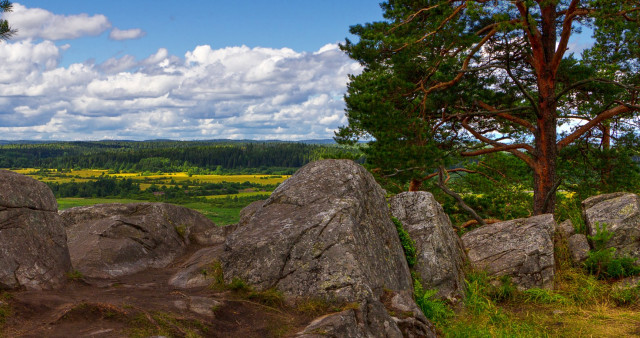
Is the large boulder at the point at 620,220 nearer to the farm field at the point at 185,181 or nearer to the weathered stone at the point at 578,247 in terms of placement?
the weathered stone at the point at 578,247

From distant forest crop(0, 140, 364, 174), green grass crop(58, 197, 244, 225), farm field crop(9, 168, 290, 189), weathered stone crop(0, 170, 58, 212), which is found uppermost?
weathered stone crop(0, 170, 58, 212)

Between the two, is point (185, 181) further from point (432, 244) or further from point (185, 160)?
point (432, 244)

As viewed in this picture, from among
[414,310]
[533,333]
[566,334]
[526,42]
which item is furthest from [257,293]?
[526,42]

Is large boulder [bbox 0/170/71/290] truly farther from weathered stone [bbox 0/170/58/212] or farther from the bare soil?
the bare soil

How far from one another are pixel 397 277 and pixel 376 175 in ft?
33.5

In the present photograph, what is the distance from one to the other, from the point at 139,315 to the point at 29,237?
368 cm

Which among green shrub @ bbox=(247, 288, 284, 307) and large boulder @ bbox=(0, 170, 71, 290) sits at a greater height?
large boulder @ bbox=(0, 170, 71, 290)

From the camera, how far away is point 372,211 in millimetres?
10258

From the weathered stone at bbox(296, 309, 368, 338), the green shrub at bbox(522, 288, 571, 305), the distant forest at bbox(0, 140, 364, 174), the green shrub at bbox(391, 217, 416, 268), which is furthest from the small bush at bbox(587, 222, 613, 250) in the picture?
the distant forest at bbox(0, 140, 364, 174)

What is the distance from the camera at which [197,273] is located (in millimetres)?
10492

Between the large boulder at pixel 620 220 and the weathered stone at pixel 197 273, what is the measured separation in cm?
1058

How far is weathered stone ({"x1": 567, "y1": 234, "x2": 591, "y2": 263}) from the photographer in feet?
43.1

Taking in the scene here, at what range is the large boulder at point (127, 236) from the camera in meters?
11.8

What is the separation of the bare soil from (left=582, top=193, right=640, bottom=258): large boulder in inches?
394
